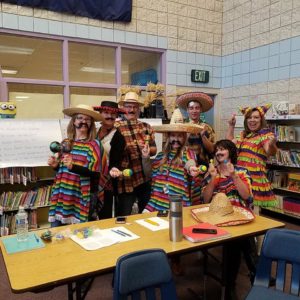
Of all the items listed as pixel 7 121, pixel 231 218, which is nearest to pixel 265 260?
pixel 231 218

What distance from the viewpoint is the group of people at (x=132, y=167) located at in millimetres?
2551

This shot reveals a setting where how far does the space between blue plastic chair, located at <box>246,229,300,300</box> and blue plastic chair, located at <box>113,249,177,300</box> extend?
1.91 ft

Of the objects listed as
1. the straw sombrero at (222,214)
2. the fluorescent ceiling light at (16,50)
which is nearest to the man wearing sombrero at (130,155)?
the straw sombrero at (222,214)

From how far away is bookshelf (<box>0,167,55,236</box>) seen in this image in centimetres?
391

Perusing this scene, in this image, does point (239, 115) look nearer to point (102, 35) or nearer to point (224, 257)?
point (102, 35)

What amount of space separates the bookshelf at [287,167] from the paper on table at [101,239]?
3.50m

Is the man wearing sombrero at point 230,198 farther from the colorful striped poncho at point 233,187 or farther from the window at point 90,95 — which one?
the window at point 90,95

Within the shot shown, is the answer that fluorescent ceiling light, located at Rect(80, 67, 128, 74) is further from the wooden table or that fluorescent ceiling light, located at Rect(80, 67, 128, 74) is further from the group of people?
the wooden table

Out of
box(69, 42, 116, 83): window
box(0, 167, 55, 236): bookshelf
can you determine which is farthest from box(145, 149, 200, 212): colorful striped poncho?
box(69, 42, 116, 83): window

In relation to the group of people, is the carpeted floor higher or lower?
lower

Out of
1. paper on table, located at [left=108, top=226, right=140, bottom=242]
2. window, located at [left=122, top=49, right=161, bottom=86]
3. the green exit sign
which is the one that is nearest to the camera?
paper on table, located at [left=108, top=226, right=140, bottom=242]

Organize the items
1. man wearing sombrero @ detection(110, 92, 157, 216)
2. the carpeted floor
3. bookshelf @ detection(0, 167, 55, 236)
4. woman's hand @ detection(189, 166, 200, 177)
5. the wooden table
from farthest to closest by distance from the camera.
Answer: bookshelf @ detection(0, 167, 55, 236)
man wearing sombrero @ detection(110, 92, 157, 216)
the carpeted floor
woman's hand @ detection(189, 166, 200, 177)
the wooden table

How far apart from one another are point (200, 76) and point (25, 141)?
11.2 feet

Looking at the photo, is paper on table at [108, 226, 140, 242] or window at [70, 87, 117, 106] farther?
window at [70, 87, 117, 106]
